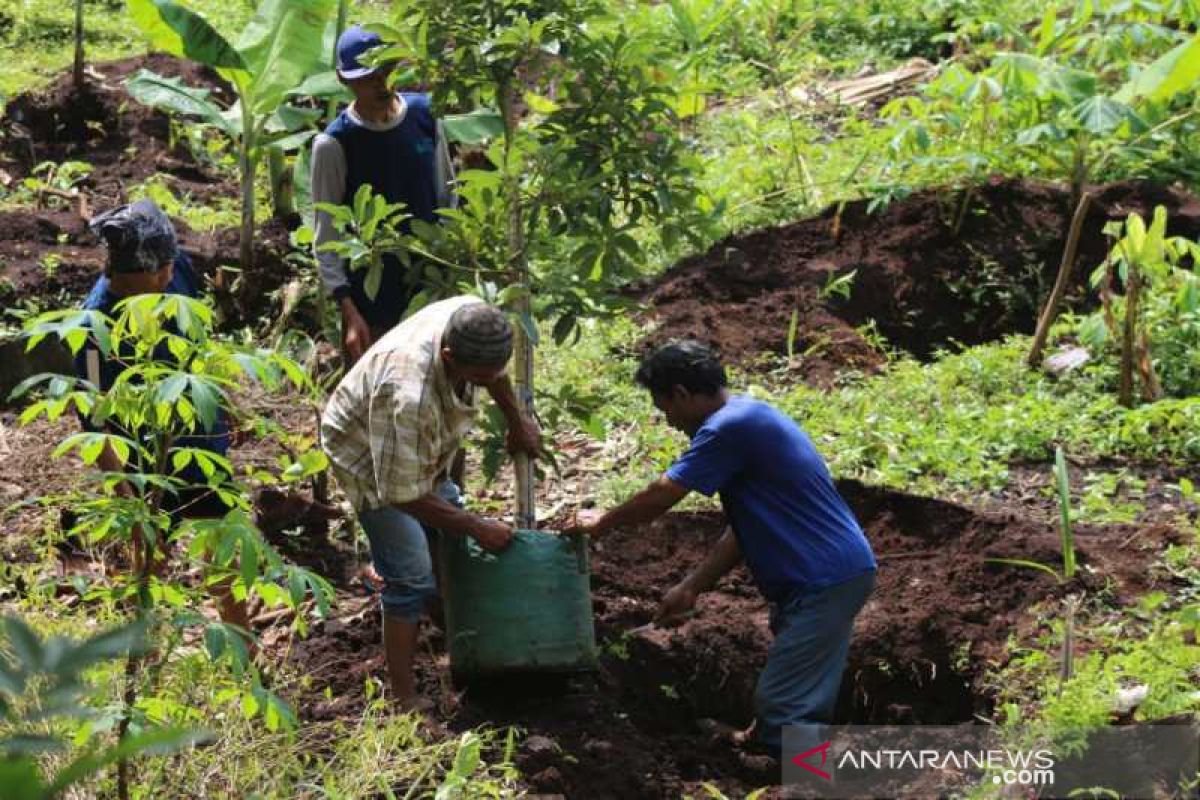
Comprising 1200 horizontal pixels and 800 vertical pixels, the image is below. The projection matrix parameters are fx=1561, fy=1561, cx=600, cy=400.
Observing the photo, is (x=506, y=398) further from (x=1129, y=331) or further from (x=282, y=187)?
(x=282, y=187)

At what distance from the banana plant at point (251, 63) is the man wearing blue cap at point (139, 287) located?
2625 mm

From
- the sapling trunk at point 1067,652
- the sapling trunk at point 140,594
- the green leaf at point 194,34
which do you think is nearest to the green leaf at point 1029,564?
the sapling trunk at point 1067,652

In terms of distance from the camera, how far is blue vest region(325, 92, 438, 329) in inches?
218

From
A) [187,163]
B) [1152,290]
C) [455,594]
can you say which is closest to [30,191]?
[187,163]

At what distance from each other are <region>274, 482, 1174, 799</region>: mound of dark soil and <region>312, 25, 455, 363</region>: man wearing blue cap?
3.73 feet

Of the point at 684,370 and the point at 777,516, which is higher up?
the point at 684,370

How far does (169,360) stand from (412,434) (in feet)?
3.11

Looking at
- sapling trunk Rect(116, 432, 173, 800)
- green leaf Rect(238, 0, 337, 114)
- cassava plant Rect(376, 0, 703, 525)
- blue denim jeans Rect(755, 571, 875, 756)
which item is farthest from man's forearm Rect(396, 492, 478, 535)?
green leaf Rect(238, 0, 337, 114)

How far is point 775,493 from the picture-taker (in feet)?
15.3

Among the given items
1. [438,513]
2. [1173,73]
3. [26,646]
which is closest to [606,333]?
[438,513]

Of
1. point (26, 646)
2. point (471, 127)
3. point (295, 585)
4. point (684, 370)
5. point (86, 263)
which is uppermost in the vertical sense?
point (471, 127)

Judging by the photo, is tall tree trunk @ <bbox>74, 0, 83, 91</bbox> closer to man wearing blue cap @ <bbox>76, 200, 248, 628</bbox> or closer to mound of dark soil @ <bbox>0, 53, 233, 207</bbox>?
mound of dark soil @ <bbox>0, 53, 233, 207</bbox>

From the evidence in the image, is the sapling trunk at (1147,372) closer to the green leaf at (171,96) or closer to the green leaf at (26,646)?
the green leaf at (171,96)

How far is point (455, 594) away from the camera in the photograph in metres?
4.76
